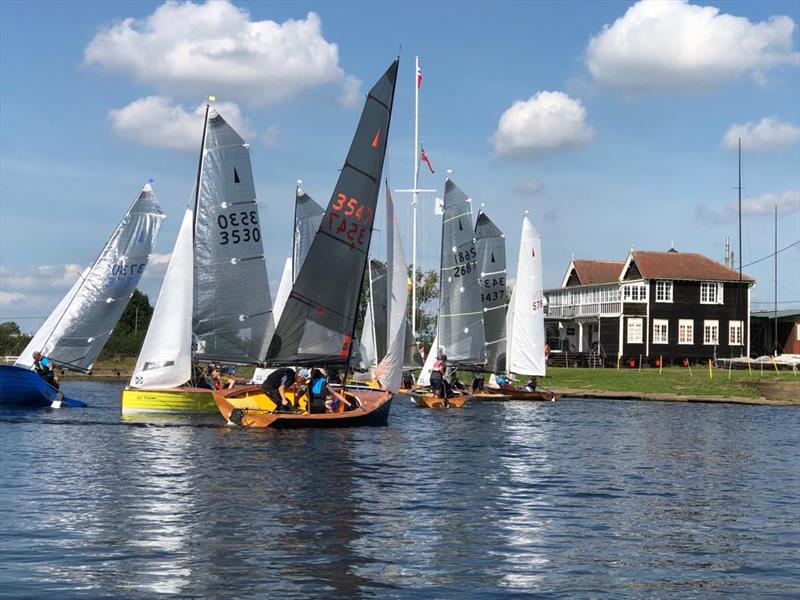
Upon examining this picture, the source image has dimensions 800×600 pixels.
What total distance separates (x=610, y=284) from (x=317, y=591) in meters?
78.5

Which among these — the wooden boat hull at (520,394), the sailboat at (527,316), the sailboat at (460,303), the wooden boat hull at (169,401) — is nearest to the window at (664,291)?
the sailboat at (527,316)

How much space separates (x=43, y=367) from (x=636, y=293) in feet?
184

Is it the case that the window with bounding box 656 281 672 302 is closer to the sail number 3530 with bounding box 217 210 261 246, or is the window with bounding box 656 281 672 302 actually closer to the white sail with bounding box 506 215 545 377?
the white sail with bounding box 506 215 545 377

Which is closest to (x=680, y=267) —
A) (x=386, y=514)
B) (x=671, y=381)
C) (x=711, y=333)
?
(x=711, y=333)

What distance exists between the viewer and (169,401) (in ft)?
115

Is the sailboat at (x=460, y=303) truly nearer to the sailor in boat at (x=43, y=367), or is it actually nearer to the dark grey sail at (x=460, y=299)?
the dark grey sail at (x=460, y=299)

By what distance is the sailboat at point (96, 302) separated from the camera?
41375mm

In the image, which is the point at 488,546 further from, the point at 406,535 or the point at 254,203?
the point at 254,203

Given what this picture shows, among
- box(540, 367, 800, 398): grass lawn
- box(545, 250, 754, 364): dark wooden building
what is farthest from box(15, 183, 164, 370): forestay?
box(545, 250, 754, 364): dark wooden building

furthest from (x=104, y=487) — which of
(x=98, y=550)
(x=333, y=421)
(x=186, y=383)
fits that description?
(x=186, y=383)

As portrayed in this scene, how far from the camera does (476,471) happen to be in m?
24.0

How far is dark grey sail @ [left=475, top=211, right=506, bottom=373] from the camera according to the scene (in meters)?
55.5

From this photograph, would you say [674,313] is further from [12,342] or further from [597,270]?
[12,342]

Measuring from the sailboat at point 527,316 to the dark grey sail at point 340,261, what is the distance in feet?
78.0
